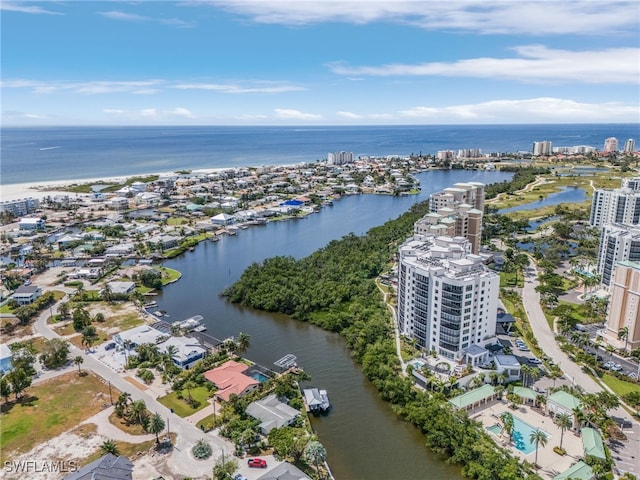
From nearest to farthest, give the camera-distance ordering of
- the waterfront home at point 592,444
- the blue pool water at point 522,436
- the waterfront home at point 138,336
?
the waterfront home at point 592,444 < the blue pool water at point 522,436 < the waterfront home at point 138,336

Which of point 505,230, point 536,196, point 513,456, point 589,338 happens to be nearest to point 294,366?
point 513,456

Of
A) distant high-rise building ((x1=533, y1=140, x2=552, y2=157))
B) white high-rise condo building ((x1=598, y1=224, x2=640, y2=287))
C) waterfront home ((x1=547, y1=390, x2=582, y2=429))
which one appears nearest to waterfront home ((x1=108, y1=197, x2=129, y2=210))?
white high-rise condo building ((x1=598, y1=224, x2=640, y2=287))

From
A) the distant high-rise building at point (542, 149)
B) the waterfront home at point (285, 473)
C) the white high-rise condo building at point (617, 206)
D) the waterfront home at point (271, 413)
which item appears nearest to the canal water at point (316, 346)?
the waterfront home at point (271, 413)

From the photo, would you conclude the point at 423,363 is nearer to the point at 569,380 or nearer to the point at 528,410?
the point at 528,410

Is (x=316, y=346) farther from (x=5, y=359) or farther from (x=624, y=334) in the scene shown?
(x=624, y=334)

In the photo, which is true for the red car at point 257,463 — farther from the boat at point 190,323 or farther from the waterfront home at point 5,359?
the waterfront home at point 5,359

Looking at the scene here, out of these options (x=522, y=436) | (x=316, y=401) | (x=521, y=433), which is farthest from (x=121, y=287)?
(x=522, y=436)
